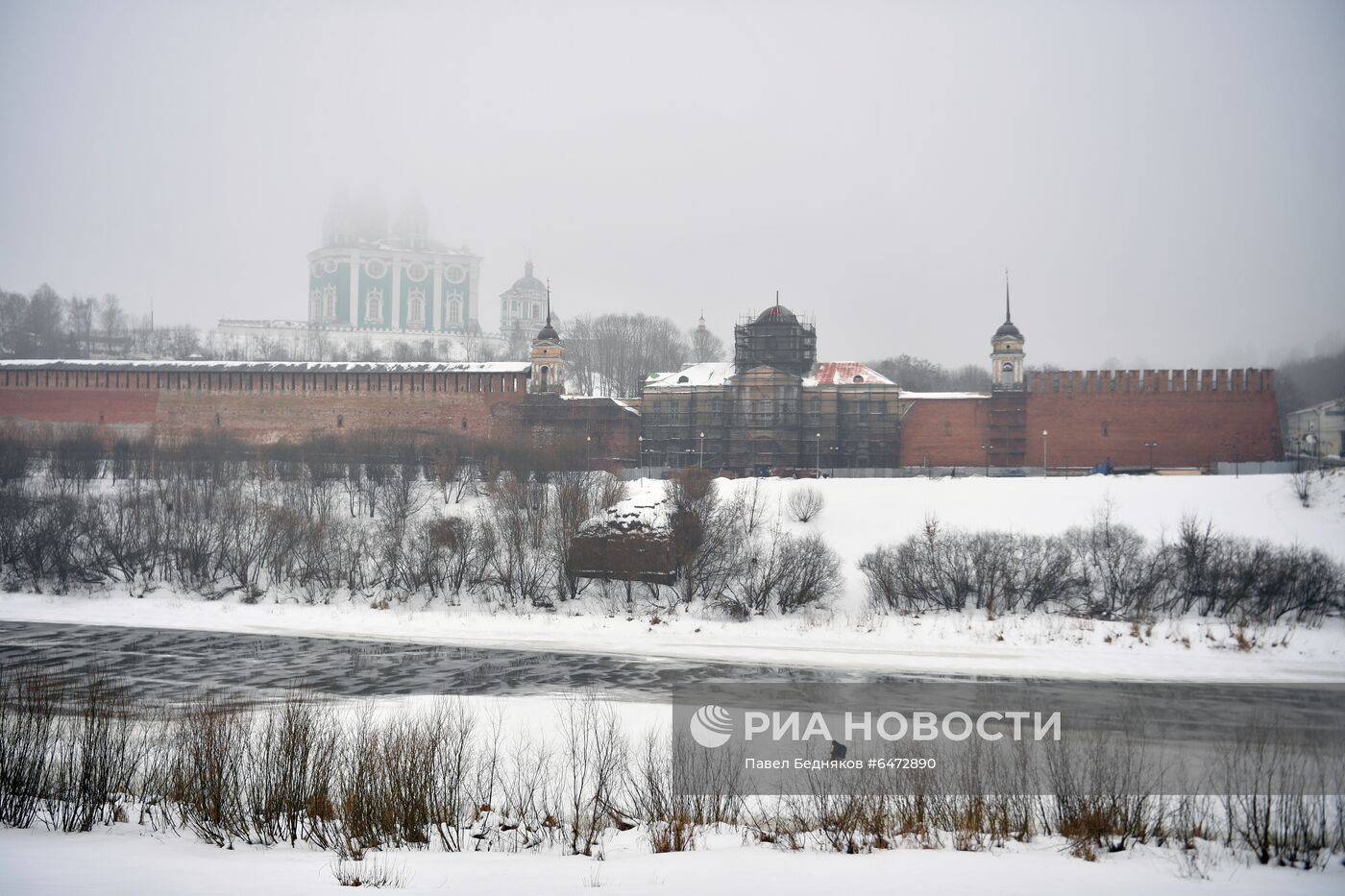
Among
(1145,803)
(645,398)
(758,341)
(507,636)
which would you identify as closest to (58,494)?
(507,636)

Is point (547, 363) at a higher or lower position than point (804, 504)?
higher

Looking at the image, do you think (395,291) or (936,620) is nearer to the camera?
(936,620)

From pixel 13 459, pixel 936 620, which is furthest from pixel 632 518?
pixel 13 459

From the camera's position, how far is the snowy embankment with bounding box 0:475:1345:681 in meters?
18.3

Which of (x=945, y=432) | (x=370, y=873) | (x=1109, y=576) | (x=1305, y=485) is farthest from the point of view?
(x=945, y=432)

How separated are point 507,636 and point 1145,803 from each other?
14.4 metres

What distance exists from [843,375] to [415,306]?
63235 mm

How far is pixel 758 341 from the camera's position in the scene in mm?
39719

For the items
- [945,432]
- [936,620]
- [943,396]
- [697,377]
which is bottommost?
[936,620]

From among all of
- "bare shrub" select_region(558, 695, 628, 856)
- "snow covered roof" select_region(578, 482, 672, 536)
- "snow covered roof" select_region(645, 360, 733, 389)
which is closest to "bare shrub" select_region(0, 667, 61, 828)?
"bare shrub" select_region(558, 695, 628, 856)

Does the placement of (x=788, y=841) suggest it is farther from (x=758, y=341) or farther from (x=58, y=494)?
(x=758, y=341)

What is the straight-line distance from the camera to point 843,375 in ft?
124

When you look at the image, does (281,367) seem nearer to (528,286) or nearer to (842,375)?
(842,375)

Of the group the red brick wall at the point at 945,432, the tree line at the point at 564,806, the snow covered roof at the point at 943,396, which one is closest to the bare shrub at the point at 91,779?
the tree line at the point at 564,806
